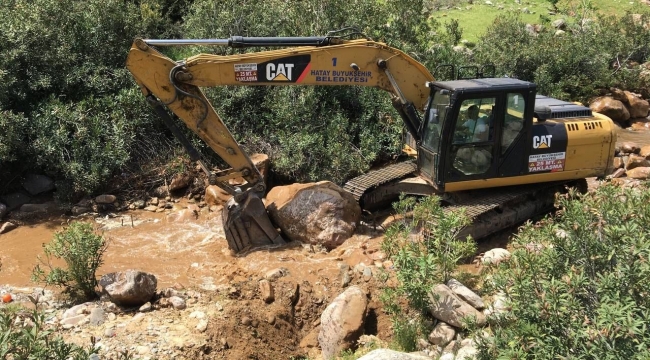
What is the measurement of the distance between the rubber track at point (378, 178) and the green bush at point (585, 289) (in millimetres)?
3371

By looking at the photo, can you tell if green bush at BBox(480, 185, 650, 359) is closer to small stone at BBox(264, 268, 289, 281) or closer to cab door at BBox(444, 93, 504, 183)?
cab door at BBox(444, 93, 504, 183)

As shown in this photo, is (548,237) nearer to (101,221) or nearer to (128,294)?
(128,294)

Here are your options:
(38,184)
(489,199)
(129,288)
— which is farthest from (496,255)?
(38,184)

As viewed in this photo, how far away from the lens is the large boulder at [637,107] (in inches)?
513

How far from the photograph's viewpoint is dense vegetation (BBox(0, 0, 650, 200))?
9.74 meters

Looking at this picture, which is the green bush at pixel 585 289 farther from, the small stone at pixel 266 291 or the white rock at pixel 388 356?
the small stone at pixel 266 291

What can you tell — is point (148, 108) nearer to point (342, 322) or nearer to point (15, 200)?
point (15, 200)

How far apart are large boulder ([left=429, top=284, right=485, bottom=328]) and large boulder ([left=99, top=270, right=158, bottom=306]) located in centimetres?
304

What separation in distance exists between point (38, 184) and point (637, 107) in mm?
12223

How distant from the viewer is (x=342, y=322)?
576 centimetres

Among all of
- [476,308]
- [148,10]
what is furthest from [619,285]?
[148,10]

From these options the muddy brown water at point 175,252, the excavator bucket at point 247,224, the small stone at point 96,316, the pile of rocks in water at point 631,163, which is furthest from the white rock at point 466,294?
the pile of rocks in water at point 631,163

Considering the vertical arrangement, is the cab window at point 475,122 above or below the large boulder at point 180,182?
above

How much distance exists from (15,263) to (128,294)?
8.75ft
